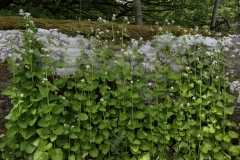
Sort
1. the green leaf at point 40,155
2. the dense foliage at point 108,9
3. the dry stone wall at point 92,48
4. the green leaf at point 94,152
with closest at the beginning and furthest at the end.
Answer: the green leaf at point 40,155, the green leaf at point 94,152, the dry stone wall at point 92,48, the dense foliage at point 108,9

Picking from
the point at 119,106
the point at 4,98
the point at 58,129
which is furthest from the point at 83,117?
the point at 4,98

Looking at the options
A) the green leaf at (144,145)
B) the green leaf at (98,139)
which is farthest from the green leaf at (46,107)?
the green leaf at (144,145)

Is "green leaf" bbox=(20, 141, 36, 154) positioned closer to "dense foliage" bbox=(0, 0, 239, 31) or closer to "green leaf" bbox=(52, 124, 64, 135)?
"green leaf" bbox=(52, 124, 64, 135)

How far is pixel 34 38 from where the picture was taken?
2.46m

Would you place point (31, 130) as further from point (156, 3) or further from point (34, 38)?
point (156, 3)

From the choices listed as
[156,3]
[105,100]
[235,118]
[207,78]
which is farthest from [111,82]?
[156,3]

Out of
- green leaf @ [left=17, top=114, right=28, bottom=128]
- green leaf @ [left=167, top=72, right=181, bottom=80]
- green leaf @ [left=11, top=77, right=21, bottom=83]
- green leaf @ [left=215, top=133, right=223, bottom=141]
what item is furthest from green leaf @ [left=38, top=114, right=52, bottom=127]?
green leaf @ [left=215, top=133, right=223, bottom=141]

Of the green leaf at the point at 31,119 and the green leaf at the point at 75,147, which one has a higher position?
the green leaf at the point at 31,119

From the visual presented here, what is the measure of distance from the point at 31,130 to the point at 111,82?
870 millimetres

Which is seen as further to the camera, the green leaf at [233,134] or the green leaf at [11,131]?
the green leaf at [233,134]

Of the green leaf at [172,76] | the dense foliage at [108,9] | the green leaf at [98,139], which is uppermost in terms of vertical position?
the dense foliage at [108,9]

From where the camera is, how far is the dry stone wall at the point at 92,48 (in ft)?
8.29

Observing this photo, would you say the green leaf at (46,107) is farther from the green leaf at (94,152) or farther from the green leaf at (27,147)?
the green leaf at (94,152)

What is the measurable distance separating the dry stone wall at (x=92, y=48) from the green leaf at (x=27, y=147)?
1.27ft
